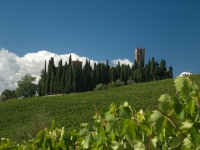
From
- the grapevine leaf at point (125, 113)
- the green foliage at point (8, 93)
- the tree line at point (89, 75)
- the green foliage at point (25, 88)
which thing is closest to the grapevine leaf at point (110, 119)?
the grapevine leaf at point (125, 113)

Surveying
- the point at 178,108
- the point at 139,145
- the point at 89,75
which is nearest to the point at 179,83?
the point at 178,108

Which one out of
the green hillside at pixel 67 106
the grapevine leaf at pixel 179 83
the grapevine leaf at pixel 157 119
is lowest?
the grapevine leaf at pixel 157 119

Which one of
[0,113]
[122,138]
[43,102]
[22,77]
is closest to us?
[122,138]

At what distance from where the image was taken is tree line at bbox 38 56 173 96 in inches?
2202

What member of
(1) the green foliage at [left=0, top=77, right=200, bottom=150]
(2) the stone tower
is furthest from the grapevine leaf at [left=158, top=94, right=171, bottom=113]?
(2) the stone tower

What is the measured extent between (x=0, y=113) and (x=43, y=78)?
102 feet

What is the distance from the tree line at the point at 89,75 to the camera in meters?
55.9

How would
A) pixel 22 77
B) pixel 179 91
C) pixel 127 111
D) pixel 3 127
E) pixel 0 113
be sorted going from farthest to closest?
pixel 22 77 → pixel 0 113 → pixel 3 127 → pixel 127 111 → pixel 179 91

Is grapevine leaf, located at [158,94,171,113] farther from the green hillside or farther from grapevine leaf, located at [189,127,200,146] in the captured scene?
the green hillside

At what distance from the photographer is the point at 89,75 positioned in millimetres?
57469

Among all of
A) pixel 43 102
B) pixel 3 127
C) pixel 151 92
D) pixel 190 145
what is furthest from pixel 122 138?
pixel 43 102

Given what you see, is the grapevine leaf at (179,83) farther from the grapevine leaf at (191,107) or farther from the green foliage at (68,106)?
the green foliage at (68,106)

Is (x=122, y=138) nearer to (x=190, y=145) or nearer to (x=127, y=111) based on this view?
(x=127, y=111)

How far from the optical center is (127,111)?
1.16 meters
